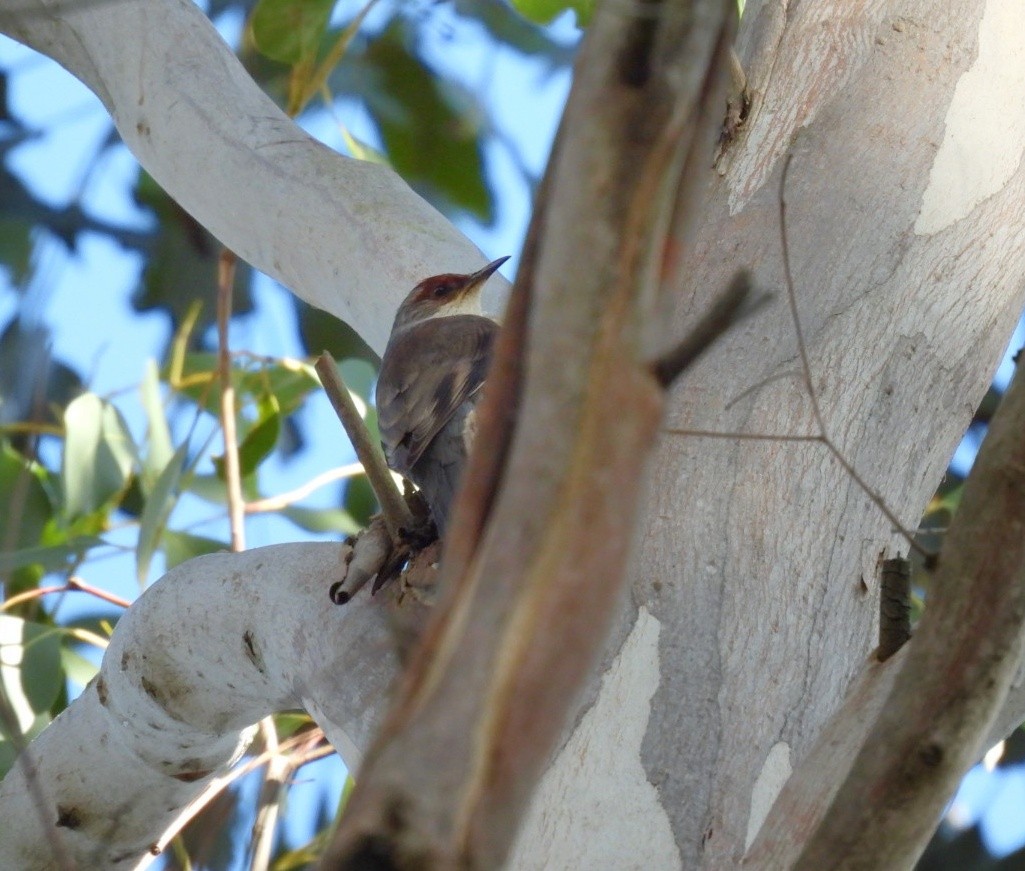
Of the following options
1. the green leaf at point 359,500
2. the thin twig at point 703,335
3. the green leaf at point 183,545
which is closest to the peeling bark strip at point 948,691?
the thin twig at point 703,335

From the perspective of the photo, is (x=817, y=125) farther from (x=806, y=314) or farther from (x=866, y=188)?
(x=806, y=314)

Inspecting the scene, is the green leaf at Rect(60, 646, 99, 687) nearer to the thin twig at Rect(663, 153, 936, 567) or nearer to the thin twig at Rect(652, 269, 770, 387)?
the thin twig at Rect(663, 153, 936, 567)

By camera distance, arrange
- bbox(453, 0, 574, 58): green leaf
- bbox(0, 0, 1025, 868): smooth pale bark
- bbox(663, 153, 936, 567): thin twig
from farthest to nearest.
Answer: bbox(453, 0, 574, 58): green leaf → bbox(0, 0, 1025, 868): smooth pale bark → bbox(663, 153, 936, 567): thin twig

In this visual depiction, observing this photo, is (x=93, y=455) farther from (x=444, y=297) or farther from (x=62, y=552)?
(x=444, y=297)

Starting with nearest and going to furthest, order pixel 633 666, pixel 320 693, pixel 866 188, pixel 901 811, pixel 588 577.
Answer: pixel 588 577
pixel 901 811
pixel 633 666
pixel 320 693
pixel 866 188

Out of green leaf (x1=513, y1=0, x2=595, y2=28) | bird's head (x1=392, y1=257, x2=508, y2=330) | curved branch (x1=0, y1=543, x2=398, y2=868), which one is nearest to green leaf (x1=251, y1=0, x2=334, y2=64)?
green leaf (x1=513, y1=0, x2=595, y2=28)

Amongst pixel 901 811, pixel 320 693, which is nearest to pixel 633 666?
pixel 320 693
